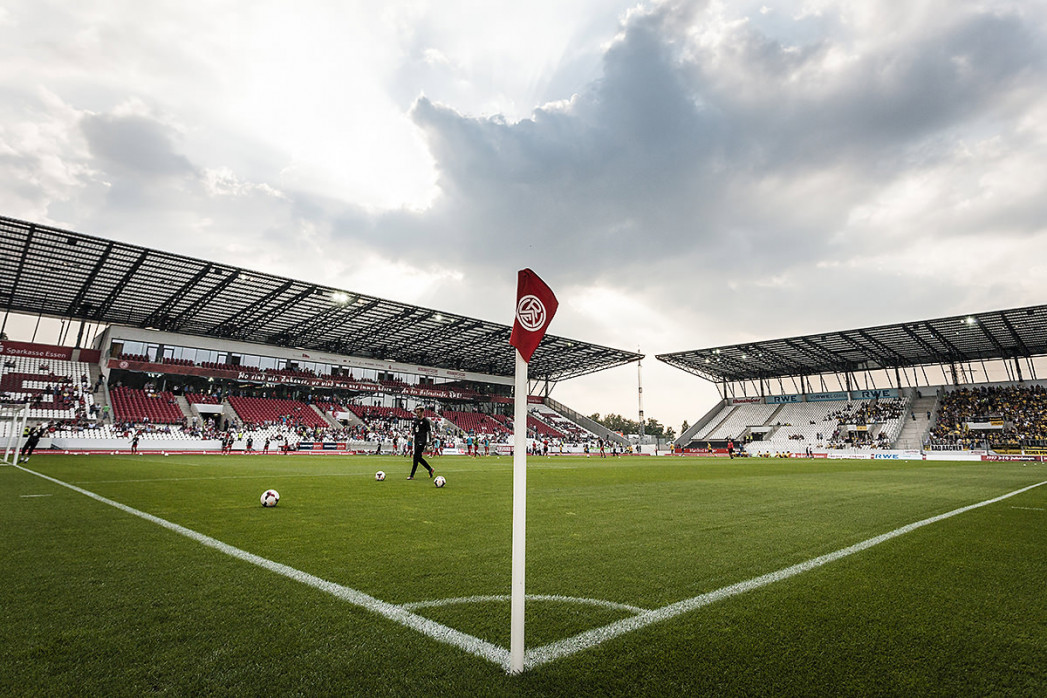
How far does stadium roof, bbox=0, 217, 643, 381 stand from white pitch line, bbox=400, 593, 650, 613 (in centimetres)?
3425

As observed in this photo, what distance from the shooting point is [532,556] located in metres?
4.85

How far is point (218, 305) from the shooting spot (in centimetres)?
3928

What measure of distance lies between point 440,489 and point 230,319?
129ft

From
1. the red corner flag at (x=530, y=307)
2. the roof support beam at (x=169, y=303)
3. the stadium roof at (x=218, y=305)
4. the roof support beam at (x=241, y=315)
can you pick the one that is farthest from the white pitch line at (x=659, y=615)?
the roof support beam at (x=241, y=315)

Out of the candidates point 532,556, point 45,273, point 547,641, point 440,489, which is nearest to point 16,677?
point 547,641

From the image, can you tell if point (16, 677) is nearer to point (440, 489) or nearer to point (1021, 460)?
point (440, 489)

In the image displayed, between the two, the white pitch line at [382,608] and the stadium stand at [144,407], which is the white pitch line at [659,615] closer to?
the white pitch line at [382,608]

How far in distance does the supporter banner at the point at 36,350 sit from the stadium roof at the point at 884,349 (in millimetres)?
57873

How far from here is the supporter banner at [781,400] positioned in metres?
65.1

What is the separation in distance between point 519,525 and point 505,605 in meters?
1.09

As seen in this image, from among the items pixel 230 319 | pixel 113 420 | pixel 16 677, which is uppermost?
pixel 230 319

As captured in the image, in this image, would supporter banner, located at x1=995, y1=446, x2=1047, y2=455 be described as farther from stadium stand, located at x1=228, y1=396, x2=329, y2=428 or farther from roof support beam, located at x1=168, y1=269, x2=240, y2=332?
Answer: roof support beam, located at x1=168, y1=269, x2=240, y2=332

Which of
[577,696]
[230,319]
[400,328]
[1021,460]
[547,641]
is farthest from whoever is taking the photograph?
[400,328]

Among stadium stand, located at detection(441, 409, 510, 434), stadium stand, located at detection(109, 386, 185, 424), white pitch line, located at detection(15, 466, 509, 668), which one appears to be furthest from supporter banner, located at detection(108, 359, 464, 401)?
white pitch line, located at detection(15, 466, 509, 668)
